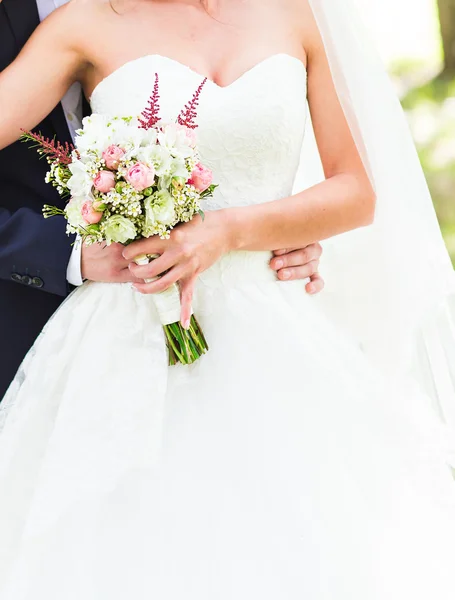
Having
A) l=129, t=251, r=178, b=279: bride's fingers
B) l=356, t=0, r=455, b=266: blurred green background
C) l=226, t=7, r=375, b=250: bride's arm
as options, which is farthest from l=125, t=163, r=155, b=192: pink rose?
l=356, t=0, r=455, b=266: blurred green background

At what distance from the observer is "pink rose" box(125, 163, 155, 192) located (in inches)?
70.0

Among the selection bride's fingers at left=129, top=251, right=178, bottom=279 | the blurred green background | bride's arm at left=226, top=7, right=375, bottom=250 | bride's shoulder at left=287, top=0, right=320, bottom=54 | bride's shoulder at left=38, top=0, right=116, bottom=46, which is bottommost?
bride's fingers at left=129, top=251, right=178, bottom=279

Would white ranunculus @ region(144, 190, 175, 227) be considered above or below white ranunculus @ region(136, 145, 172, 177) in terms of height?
below

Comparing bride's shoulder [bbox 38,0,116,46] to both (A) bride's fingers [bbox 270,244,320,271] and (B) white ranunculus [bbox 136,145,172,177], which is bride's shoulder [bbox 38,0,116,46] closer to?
(B) white ranunculus [bbox 136,145,172,177]

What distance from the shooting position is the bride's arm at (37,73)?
225 cm

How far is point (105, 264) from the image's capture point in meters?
2.21

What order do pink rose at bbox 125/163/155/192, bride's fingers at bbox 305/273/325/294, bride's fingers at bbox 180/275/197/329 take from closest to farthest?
pink rose at bbox 125/163/155/192
bride's fingers at bbox 180/275/197/329
bride's fingers at bbox 305/273/325/294

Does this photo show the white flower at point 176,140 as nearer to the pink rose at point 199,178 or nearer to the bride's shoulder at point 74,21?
the pink rose at point 199,178

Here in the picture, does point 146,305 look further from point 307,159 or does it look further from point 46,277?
point 307,159

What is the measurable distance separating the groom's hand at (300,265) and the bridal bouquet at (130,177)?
1.65 feet

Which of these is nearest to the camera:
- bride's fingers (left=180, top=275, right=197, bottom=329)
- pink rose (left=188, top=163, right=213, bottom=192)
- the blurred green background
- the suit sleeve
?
pink rose (left=188, top=163, right=213, bottom=192)

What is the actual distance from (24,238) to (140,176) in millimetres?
536

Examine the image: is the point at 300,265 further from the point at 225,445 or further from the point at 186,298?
the point at 225,445

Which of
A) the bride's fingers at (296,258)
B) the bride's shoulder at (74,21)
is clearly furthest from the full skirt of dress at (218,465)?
the bride's shoulder at (74,21)
